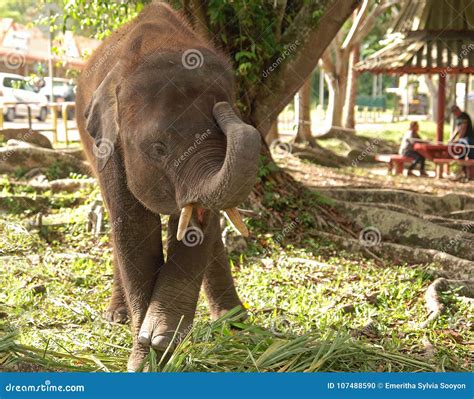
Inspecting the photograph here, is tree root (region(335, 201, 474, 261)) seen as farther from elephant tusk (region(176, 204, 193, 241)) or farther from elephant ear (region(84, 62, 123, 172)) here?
elephant tusk (region(176, 204, 193, 241))

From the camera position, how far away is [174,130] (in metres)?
4.36

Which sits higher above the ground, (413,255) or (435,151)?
(413,255)

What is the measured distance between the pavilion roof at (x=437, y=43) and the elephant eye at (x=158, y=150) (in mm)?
10238

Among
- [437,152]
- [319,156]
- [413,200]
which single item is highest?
[413,200]

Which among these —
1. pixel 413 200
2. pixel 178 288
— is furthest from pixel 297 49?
pixel 178 288

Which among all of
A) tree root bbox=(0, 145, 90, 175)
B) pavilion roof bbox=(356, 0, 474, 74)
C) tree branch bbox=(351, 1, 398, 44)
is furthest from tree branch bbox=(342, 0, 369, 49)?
tree root bbox=(0, 145, 90, 175)

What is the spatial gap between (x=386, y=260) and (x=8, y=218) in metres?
4.32

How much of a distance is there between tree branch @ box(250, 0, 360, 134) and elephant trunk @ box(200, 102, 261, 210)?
499 centimetres

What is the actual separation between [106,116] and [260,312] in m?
2.24

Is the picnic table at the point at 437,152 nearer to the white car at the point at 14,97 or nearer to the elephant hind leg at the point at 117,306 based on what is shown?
the white car at the point at 14,97

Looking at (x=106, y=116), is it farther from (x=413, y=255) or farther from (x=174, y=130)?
(x=413, y=255)

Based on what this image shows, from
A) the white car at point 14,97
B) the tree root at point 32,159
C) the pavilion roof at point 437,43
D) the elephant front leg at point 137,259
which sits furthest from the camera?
the white car at point 14,97

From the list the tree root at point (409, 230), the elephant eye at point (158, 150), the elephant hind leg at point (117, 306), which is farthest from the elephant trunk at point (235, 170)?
the tree root at point (409, 230)

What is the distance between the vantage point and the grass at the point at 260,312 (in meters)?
4.68
